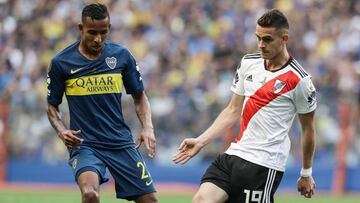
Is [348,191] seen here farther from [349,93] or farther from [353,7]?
[353,7]

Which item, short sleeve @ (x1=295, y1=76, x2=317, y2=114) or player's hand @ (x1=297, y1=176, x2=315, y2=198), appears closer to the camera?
short sleeve @ (x1=295, y1=76, x2=317, y2=114)

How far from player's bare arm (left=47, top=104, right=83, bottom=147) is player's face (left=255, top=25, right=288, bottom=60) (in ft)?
6.02

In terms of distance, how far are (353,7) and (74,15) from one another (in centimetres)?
608

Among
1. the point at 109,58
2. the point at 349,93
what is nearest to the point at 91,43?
the point at 109,58

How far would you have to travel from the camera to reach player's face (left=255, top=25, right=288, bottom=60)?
7.77m

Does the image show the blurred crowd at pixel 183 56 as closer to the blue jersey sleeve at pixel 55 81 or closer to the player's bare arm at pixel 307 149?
the blue jersey sleeve at pixel 55 81

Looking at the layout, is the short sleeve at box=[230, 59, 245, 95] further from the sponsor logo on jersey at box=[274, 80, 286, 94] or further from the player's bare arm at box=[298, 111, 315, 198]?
the player's bare arm at box=[298, 111, 315, 198]

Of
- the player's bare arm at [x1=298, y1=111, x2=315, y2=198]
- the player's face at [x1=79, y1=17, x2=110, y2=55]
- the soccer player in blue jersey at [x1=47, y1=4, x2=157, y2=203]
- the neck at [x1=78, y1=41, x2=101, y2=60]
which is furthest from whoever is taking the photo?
the neck at [x1=78, y1=41, x2=101, y2=60]

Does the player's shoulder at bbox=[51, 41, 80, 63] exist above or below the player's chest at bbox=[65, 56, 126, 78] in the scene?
above

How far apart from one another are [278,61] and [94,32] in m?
1.71

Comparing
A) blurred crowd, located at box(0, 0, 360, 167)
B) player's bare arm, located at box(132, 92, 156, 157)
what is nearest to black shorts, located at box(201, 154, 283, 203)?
player's bare arm, located at box(132, 92, 156, 157)

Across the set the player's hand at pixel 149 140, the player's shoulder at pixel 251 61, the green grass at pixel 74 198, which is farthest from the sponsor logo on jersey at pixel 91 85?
the green grass at pixel 74 198

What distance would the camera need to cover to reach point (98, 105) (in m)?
8.48

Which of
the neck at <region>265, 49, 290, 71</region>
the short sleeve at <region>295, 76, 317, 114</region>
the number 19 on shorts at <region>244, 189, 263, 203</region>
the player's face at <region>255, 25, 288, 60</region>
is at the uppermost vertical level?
the player's face at <region>255, 25, 288, 60</region>
